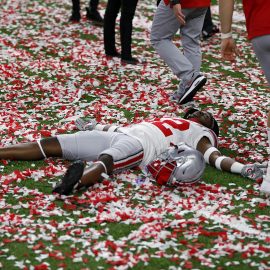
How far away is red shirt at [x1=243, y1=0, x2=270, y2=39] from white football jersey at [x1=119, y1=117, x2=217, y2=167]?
1.13 m

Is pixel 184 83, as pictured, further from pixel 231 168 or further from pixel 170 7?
pixel 231 168

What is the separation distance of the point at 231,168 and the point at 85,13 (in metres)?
8.64

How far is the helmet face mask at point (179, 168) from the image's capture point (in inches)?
198

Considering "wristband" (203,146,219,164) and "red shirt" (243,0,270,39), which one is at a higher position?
"red shirt" (243,0,270,39)

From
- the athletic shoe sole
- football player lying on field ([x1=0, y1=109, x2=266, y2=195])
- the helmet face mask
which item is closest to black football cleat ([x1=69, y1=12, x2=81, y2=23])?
the athletic shoe sole

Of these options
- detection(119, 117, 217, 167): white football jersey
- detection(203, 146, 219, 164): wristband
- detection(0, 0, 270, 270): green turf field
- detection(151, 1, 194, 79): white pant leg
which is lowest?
detection(0, 0, 270, 270): green turf field

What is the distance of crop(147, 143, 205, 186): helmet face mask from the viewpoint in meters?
5.04

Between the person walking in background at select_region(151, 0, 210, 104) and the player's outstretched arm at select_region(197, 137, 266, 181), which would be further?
the person walking in background at select_region(151, 0, 210, 104)

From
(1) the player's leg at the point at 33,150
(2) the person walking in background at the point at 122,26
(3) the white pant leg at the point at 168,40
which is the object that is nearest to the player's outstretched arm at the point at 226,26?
(1) the player's leg at the point at 33,150

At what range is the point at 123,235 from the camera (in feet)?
14.0

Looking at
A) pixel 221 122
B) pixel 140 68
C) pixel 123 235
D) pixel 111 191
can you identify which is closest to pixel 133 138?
pixel 111 191

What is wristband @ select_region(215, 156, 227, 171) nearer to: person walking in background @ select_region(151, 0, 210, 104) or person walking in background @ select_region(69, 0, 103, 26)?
person walking in background @ select_region(151, 0, 210, 104)

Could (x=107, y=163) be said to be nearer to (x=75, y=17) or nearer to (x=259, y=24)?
(x=259, y=24)

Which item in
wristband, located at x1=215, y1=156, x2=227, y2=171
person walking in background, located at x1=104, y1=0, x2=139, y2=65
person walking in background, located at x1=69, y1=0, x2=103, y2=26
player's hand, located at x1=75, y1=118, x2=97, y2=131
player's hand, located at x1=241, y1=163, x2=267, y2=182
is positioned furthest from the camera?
person walking in background, located at x1=69, y1=0, x2=103, y2=26
